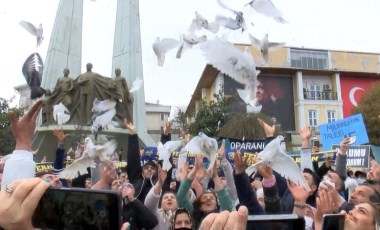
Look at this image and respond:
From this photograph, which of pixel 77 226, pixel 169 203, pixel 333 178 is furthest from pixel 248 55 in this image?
pixel 77 226

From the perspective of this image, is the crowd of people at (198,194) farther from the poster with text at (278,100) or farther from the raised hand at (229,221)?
the poster with text at (278,100)

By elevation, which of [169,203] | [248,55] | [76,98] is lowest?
[169,203]

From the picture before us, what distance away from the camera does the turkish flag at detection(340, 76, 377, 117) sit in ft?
145

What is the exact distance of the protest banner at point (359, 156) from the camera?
9080 millimetres

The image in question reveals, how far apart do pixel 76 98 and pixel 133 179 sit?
14322mm

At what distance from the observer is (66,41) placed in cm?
2272

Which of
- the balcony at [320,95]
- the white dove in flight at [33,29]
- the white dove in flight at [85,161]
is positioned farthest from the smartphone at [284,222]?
the balcony at [320,95]

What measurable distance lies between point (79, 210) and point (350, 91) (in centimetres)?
4619

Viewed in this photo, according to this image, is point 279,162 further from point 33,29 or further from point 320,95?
point 320,95

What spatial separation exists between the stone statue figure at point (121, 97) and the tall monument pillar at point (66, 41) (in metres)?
4.33

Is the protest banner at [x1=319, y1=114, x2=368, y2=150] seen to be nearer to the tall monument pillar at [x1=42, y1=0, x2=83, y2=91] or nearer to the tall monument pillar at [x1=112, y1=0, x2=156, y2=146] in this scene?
the tall monument pillar at [x1=112, y1=0, x2=156, y2=146]

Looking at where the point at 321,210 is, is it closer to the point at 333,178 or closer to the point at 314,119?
the point at 333,178

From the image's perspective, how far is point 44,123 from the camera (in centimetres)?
1905

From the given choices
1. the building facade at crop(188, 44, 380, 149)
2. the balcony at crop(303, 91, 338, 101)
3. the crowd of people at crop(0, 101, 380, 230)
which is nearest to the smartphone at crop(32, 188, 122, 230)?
the crowd of people at crop(0, 101, 380, 230)
